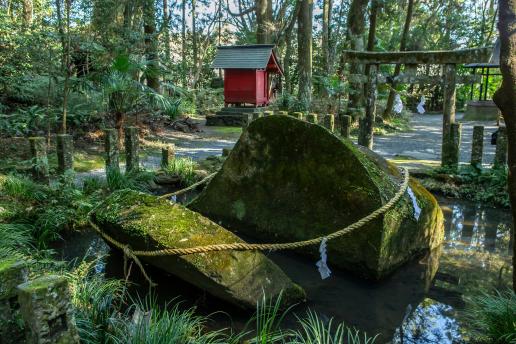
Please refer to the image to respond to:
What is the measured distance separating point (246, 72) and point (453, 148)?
31.7ft

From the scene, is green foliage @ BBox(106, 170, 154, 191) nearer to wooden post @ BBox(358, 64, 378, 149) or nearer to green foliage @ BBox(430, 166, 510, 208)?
wooden post @ BBox(358, 64, 378, 149)

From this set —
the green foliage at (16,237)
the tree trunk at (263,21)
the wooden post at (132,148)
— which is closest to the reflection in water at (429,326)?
the green foliage at (16,237)

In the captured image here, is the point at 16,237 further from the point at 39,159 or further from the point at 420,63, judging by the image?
the point at 420,63

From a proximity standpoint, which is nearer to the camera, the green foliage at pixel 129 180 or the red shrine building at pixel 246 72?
the green foliage at pixel 129 180

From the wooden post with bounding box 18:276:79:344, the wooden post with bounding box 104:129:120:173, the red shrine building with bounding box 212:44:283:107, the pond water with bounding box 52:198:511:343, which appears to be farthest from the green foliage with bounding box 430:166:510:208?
the red shrine building with bounding box 212:44:283:107

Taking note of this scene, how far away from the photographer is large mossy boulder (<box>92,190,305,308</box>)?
379cm

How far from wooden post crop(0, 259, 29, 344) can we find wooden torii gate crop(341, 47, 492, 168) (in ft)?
25.3

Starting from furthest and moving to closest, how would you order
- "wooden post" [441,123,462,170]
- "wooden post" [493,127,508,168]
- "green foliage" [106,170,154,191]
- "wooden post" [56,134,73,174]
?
"wooden post" [441,123,462,170] < "wooden post" [493,127,508,168] < "green foliage" [106,170,154,191] < "wooden post" [56,134,73,174]

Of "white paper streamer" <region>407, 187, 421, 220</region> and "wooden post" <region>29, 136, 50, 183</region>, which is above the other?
"wooden post" <region>29, 136, 50, 183</region>

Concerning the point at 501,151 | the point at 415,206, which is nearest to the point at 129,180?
the point at 415,206

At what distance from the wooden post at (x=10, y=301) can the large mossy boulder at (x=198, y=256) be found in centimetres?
171

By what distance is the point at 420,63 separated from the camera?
343 inches

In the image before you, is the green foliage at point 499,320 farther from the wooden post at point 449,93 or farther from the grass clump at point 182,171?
the wooden post at point 449,93

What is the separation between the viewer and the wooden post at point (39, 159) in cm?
598
